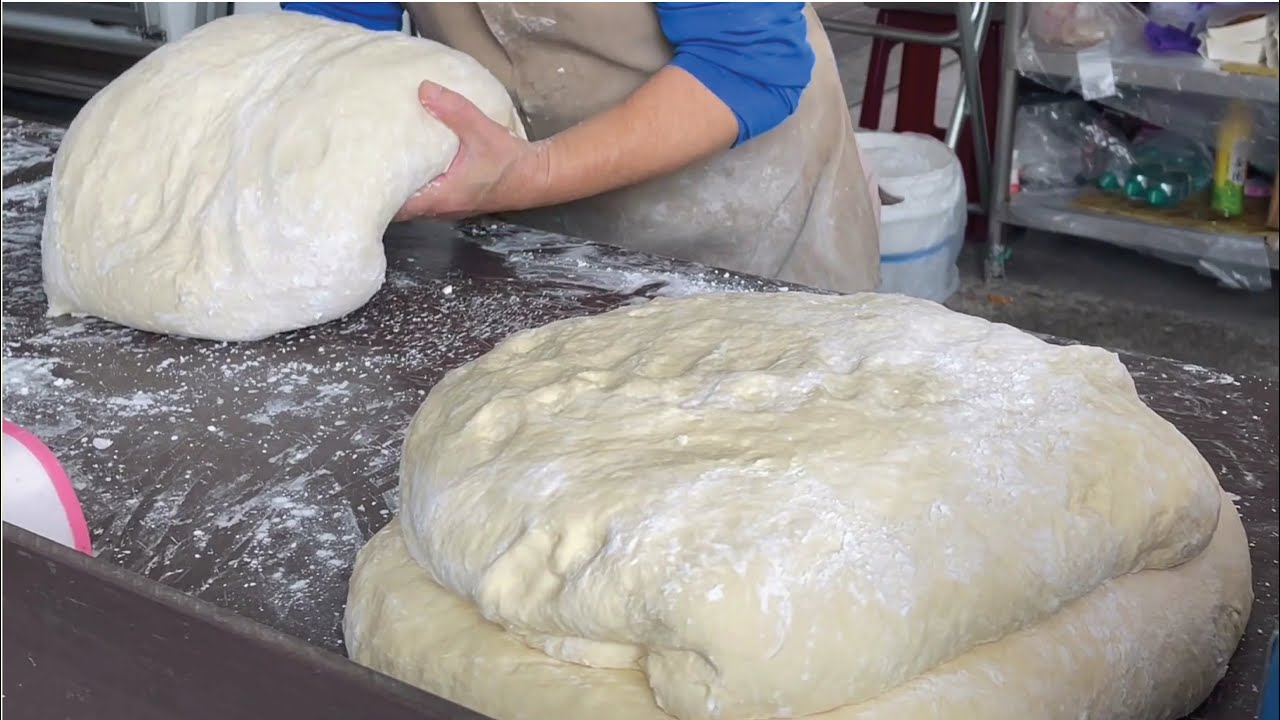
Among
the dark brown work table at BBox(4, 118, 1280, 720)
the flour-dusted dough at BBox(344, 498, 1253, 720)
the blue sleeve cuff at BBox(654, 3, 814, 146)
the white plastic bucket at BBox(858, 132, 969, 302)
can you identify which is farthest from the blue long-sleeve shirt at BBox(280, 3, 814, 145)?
the white plastic bucket at BBox(858, 132, 969, 302)

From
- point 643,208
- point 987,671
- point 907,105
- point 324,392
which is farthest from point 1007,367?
point 907,105

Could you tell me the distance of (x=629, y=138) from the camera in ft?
5.61

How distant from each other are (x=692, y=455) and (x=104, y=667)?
0.44 metres

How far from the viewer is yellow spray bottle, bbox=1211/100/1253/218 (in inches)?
134

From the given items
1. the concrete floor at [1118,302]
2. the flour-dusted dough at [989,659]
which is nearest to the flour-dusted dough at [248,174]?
the flour-dusted dough at [989,659]

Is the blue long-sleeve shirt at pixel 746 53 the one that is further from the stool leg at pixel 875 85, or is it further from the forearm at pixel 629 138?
the stool leg at pixel 875 85

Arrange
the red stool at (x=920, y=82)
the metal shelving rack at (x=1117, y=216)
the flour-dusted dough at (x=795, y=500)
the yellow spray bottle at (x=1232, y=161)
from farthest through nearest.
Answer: the red stool at (x=920, y=82), the yellow spray bottle at (x=1232, y=161), the metal shelving rack at (x=1117, y=216), the flour-dusted dough at (x=795, y=500)

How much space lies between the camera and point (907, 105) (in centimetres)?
394

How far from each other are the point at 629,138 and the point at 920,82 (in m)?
2.44

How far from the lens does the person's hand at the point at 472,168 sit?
5.12ft

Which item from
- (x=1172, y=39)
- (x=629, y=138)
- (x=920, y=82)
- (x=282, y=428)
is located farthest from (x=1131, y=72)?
(x=282, y=428)

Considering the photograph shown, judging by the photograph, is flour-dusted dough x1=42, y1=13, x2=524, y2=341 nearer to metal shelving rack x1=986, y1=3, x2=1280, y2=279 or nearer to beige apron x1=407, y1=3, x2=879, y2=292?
beige apron x1=407, y1=3, x2=879, y2=292

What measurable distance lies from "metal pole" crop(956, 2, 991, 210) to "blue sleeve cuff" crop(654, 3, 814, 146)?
1.83 meters

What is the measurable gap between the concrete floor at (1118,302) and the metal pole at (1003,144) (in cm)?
9
